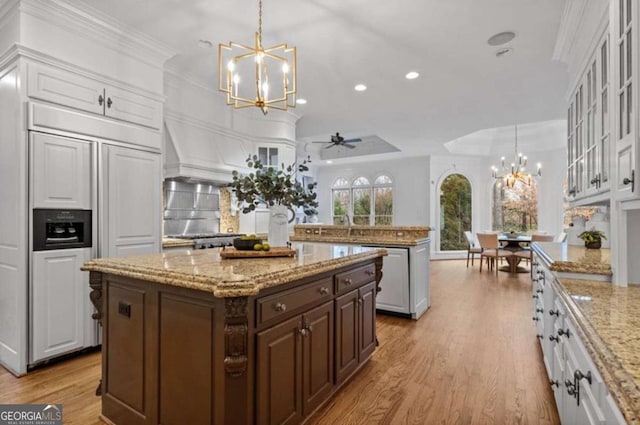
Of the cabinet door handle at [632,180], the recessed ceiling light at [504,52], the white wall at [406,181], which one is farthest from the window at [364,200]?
the cabinet door handle at [632,180]

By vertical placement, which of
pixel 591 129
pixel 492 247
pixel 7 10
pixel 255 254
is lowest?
pixel 492 247

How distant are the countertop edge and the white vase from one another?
0.56 metres

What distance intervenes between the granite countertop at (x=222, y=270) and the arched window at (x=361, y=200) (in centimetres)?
822

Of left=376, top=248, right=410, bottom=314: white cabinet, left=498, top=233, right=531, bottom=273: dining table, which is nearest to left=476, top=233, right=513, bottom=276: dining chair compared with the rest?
left=498, top=233, right=531, bottom=273: dining table

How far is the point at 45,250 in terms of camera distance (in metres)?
2.72

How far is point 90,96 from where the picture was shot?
9.87 ft

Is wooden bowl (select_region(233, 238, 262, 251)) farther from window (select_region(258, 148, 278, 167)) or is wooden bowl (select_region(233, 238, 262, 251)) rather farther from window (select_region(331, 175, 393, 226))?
window (select_region(331, 175, 393, 226))

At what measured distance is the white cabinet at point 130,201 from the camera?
3.11 meters

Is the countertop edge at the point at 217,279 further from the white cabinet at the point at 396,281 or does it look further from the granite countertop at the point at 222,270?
the white cabinet at the point at 396,281

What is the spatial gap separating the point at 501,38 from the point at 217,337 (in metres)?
3.70

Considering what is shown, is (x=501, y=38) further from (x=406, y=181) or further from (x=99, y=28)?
(x=406, y=181)

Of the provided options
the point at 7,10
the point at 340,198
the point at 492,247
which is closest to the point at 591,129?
the point at 7,10

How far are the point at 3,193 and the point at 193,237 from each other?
186 centimetres

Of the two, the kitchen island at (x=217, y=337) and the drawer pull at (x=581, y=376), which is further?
the kitchen island at (x=217, y=337)
